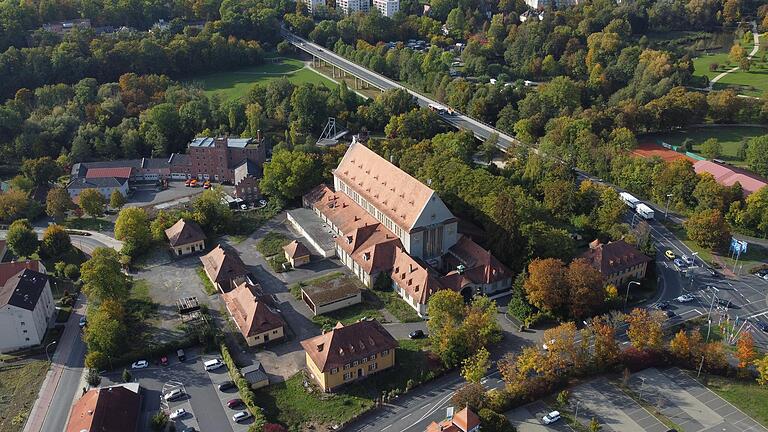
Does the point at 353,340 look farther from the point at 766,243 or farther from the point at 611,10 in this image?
the point at 611,10

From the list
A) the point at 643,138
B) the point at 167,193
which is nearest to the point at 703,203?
the point at 643,138

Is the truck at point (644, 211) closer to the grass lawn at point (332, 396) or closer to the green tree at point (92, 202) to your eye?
Answer: the grass lawn at point (332, 396)

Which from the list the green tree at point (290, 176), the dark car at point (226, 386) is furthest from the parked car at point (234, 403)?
the green tree at point (290, 176)

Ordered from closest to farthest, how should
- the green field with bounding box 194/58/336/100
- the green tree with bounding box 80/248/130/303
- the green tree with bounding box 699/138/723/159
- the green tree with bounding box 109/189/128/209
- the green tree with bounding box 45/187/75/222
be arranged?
the green tree with bounding box 80/248/130/303 < the green tree with bounding box 45/187/75/222 < the green tree with bounding box 109/189/128/209 < the green tree with bounding box 699/138/723/159 < the green field with bounding box 194/58/336/100

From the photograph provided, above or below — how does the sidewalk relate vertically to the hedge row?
below

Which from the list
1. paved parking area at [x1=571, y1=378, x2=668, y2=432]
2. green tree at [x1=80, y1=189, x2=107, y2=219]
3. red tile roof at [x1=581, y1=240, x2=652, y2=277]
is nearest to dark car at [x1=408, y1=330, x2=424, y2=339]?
paved parking area at [x1=571, y1=378, x2=668, y2=432]

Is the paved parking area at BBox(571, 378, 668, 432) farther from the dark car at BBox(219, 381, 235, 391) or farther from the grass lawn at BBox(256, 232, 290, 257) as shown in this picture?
the grass lawn at BBox(256, 232, 290, 257)

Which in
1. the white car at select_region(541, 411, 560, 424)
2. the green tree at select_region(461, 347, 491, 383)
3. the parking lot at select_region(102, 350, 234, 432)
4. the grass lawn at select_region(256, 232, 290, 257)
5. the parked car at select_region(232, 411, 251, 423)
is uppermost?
the green tree at select_region(461, 347, 491, 383)

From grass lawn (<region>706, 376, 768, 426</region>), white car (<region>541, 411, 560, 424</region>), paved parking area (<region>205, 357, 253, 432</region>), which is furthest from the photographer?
grass lawn (<region>706, 376, 768, 426</region>)
